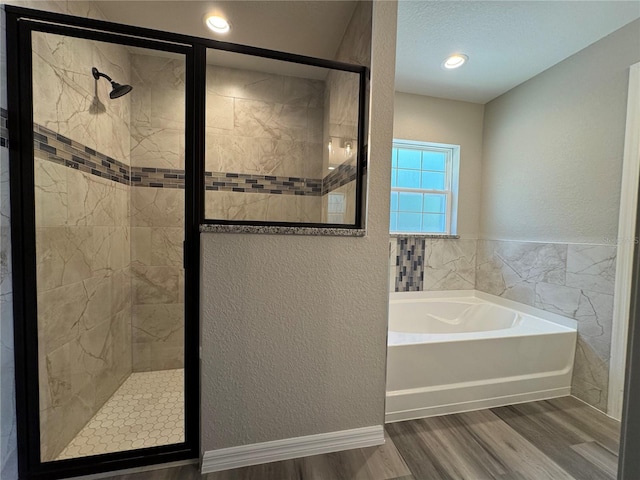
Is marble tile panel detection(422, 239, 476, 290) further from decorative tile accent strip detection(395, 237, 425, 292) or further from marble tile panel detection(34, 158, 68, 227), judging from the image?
marble tile panel detection(34, 158, 68, 227)

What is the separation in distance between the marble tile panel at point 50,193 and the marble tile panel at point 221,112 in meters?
0.75

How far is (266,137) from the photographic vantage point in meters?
2.08

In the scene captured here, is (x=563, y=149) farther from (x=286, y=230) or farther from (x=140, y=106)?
(x=140, y=106)

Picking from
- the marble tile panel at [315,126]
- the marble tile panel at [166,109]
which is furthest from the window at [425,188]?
the marble tile panel at [166,109]

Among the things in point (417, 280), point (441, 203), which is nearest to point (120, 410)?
point (417, 280)

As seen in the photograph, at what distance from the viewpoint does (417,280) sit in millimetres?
2646

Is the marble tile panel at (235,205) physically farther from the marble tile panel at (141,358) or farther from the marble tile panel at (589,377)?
the marble tile panel at (589,377)

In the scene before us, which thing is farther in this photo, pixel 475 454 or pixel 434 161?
pixel 434 161

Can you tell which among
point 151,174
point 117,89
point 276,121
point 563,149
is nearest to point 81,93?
point 117,89

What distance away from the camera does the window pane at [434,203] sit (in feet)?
9.16

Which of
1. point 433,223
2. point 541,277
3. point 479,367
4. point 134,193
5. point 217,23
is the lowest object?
point 479,367

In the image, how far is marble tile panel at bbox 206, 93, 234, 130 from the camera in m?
1.55

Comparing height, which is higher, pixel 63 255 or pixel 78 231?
pixel 78 231

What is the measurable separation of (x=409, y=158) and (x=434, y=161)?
0.91 feet
